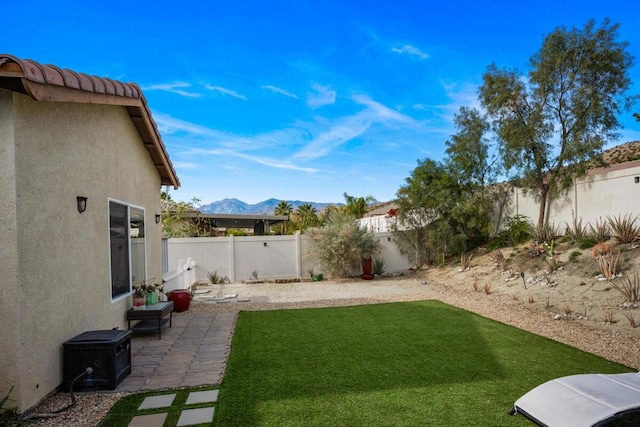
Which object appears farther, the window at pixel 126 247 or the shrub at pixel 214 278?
the shrub at pixel 214 278

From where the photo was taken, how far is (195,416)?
12.0 feet

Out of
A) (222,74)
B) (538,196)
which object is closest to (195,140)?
(222,74)

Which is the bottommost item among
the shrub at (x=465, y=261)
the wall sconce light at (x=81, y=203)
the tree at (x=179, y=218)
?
the shrub at (x=465, y=261)

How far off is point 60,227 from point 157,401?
7.71 feet

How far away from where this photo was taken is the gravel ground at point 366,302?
4.07m

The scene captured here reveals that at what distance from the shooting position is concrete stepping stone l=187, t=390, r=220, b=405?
4012 millimetres

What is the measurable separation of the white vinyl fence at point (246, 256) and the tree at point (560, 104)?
6.44 m

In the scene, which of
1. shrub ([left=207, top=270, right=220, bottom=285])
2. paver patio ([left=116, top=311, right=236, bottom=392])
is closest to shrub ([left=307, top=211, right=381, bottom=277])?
shrub ([left=207, top=270, right=220, bottom=285])

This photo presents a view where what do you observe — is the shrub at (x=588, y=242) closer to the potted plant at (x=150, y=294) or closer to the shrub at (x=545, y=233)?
the shrub at (x=545, y=233)

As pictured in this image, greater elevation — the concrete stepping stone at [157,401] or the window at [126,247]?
the window at [126,247]

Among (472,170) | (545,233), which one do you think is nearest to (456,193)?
(472,170)

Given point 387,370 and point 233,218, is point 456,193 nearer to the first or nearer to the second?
point 387,370

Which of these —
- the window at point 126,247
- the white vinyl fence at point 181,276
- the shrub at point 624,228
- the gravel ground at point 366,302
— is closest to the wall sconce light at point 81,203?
the window at point 126,247

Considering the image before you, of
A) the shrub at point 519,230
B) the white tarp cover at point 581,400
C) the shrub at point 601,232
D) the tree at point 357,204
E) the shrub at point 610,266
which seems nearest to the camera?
the white tarp cover at point 581,400
